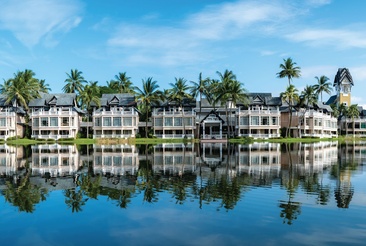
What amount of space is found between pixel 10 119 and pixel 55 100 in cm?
1014

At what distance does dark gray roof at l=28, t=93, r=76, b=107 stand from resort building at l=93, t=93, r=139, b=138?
5.48 metres

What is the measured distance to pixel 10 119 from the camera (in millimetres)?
73438

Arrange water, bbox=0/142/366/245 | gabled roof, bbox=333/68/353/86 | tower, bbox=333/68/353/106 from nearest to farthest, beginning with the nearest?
water, bbox=0/142/366/245, gabled roof, bbox=333/68/353/86, tower, bbox=333/68/353/106

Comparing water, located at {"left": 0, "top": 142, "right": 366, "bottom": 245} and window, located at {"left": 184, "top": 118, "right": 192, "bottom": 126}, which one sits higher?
window, located at {"left": 184, "top": 118, "right": 192, "bottom": 126}

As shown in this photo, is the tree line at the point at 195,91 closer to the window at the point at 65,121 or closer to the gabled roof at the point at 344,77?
the window at the point at 65,121

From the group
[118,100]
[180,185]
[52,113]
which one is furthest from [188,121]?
[180,185]

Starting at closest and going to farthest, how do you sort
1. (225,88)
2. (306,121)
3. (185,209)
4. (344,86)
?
1. (185,209)
2. (225,88)
3. (306,121)
4. (344,86)

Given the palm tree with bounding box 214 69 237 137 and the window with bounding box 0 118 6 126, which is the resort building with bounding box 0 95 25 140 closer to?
the window with bounding box 0 118 6 126

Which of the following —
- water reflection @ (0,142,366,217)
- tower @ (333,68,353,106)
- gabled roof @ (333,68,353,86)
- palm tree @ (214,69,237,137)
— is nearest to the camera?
water reflection @ (0,142,366,217)

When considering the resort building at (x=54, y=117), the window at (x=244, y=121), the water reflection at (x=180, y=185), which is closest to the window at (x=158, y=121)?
the resort building at (x=54, y=117)

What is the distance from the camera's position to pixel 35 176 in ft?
66.2

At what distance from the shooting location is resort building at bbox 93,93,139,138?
74.4 meters

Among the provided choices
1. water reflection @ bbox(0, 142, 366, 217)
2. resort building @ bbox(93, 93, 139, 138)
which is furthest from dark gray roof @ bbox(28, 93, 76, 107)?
water reflection @ bbox(0, 142, 366, 217)

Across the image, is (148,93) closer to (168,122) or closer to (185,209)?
(168,122)
